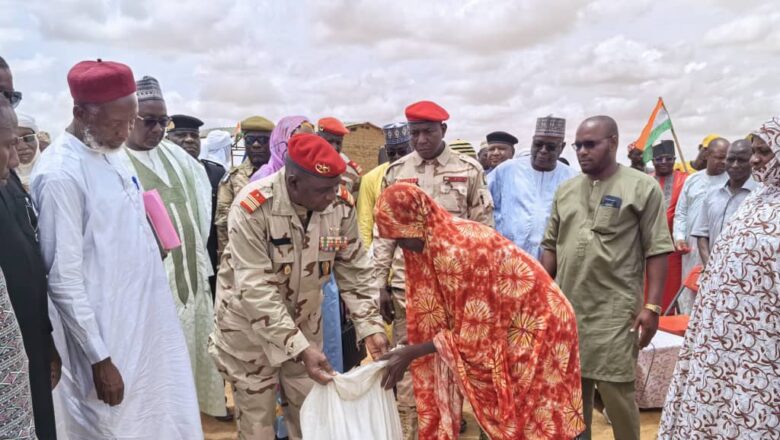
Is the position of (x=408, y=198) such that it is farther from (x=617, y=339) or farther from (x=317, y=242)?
(x=617, y=339)

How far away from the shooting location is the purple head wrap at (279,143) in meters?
4.78

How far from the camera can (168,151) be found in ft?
14.3

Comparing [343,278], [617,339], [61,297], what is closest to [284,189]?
[343,278]

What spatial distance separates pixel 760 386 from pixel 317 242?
2.04 metres

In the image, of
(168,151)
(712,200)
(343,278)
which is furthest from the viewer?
(712,200)

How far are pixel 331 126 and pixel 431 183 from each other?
162 cm

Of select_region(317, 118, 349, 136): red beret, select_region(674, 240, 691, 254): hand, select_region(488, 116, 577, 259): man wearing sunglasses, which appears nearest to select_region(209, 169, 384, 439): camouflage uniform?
select_region(488, 116, 577, 259): man wearing sunglasses

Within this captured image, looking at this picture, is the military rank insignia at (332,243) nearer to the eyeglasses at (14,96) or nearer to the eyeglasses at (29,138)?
the eyeglasses at (14,96)

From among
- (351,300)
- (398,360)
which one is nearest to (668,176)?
(351,300)

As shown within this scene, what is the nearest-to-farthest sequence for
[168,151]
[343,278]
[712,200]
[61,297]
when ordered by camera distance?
[61,297] → [343,278] → [168,151] → [712,200]

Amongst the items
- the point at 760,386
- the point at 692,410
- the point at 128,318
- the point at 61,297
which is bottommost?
the point at 692,410

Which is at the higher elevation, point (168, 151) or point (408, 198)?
point (168, 151)

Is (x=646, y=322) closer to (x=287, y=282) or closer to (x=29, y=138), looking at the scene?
(x=287, y=282)

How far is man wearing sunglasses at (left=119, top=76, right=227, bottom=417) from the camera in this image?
394cm
